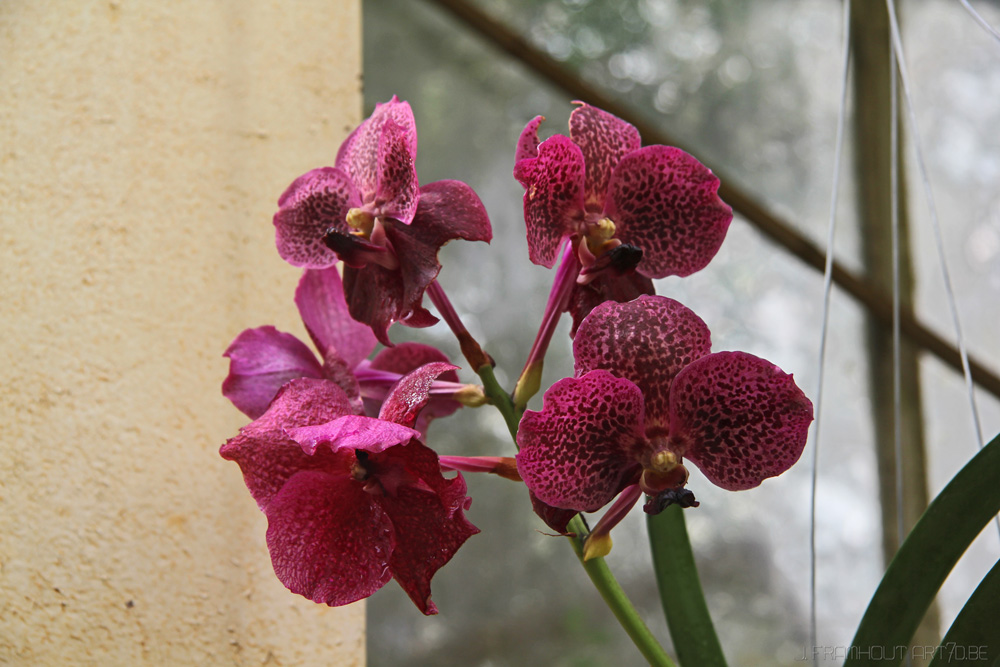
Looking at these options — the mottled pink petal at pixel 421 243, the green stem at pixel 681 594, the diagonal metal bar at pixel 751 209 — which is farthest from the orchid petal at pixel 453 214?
Answer: the diagonal metal bar at pixel 751 209

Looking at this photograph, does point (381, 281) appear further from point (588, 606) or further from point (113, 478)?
point (588, 606)

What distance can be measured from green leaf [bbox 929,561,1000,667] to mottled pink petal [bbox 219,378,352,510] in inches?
11.8

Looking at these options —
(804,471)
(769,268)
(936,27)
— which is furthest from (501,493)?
(936,27)

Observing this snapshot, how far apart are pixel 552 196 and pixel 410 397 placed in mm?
122

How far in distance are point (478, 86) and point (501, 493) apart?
30.1 inches

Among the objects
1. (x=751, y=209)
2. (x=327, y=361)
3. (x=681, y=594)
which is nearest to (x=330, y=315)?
(x=327, y=361)

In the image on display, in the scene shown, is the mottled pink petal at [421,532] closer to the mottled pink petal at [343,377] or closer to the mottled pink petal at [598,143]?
the mottled pink petal at [343,377]

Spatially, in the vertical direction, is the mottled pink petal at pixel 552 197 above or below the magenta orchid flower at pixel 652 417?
above

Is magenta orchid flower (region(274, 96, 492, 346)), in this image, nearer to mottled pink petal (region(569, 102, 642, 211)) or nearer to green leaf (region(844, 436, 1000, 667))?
mottled pink petal (region(569, 102, 642, 211))

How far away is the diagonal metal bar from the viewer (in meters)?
1.27

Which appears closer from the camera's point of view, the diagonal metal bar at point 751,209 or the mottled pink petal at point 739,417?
the mottled pink petal at point 739,417

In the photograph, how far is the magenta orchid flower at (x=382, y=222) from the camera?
353 millimetres

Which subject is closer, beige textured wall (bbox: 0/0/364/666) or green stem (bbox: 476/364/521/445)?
green stem (bbox: 476/364/521/445)

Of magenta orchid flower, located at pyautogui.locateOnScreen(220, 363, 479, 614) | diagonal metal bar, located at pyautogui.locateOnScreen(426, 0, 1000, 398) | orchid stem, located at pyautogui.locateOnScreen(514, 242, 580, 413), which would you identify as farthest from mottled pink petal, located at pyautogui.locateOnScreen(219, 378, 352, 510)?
diagonal metal bar, located at pyautogui.locateOnScreen(426, 0, 1000, 398)
